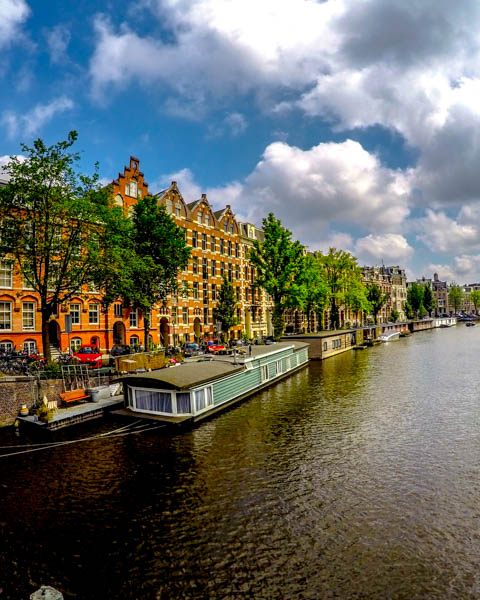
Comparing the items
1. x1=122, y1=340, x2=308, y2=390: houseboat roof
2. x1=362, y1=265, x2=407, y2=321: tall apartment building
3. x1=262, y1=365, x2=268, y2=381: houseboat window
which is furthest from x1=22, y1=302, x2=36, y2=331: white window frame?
x1=362, y1=265, x2=407, y2=321: tall apartment building

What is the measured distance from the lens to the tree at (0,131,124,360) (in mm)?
Answer: 28578

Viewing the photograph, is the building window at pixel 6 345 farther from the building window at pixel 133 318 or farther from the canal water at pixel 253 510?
the canal water at pixel 253 510

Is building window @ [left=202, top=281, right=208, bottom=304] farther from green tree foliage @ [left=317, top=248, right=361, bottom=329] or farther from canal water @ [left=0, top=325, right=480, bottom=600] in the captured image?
canal water @ [left=0, top=325, right=480, bottom=600]

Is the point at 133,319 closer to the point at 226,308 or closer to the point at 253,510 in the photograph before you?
the point at 226,308

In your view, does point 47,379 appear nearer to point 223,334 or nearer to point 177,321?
point 177,321

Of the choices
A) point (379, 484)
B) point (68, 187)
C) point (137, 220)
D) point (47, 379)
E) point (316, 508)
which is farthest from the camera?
point (137, 220)

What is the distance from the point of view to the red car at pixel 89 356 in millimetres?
32091

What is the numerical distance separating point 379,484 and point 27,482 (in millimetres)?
13941

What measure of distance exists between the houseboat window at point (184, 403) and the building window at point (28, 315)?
2481cm

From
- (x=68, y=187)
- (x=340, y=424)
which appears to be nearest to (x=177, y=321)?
(x=68, y=187)

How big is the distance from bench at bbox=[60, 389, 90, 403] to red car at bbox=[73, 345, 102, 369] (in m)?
4.09

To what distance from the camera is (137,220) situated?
130 ft

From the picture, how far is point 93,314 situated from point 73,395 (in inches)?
805

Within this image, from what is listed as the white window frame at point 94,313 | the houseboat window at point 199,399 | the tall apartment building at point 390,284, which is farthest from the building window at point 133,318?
the tall apartment building at point 390,284
